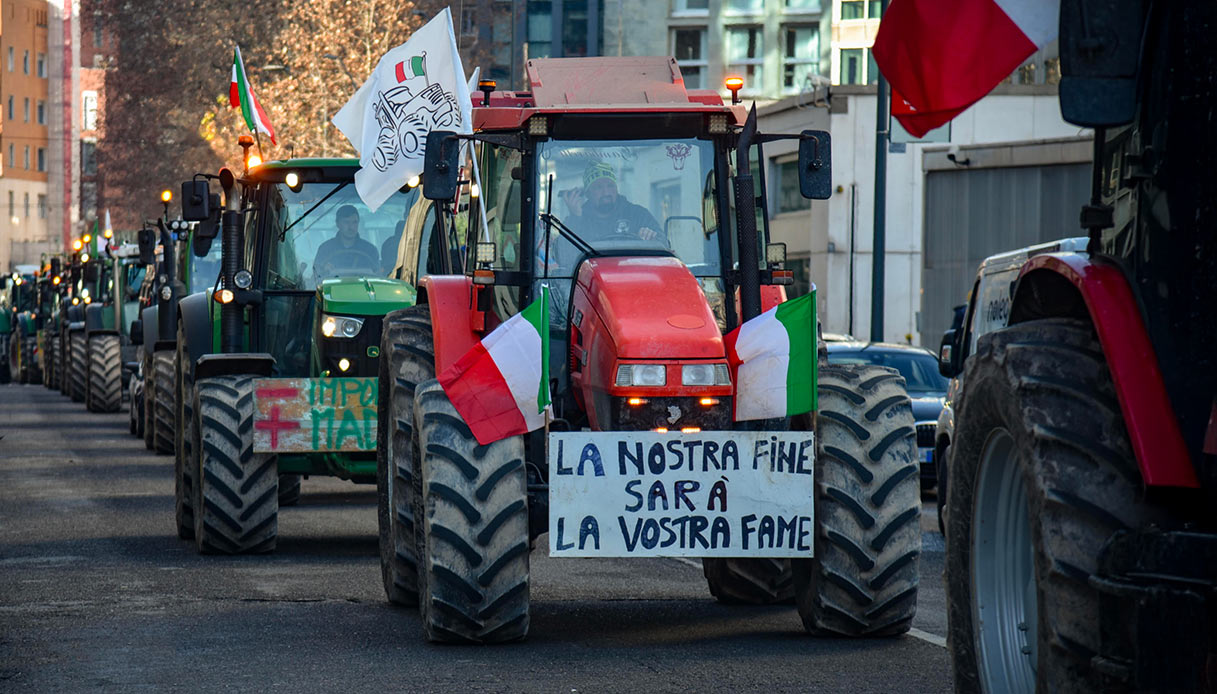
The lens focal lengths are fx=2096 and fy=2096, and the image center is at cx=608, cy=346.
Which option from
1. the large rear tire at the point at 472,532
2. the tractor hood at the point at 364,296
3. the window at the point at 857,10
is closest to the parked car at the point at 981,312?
the tractor hood at the point at 364,296

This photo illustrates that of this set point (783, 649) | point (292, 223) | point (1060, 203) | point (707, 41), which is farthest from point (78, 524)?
point (707, 41)

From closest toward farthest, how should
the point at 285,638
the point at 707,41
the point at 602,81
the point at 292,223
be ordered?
the point at 285,638
the point at 602,81
the point at 292,223
the point at 707,41

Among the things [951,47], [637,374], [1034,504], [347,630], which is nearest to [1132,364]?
[1034,504]

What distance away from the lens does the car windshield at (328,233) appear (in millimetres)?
14469

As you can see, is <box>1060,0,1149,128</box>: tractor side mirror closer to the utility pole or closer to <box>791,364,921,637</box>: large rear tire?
<box>791,364,921,637</box>: large rear tire

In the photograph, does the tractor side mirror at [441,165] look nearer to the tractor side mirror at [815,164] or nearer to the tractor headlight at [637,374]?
the tractor headlight at [637,374]

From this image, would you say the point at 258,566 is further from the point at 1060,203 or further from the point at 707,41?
the point at 707,41

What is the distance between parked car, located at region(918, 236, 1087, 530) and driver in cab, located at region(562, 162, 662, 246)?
18.0 feet

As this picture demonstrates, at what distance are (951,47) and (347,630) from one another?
5155 mm

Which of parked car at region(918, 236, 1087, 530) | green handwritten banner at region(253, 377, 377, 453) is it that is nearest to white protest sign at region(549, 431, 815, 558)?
green handwritten banner at region(253, 377, 377, 453)

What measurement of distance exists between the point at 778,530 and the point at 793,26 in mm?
72470

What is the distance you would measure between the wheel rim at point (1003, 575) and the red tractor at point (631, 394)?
9.12 feet

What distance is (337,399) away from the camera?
13180mm

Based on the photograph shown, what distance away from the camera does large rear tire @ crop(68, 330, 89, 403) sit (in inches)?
1519
